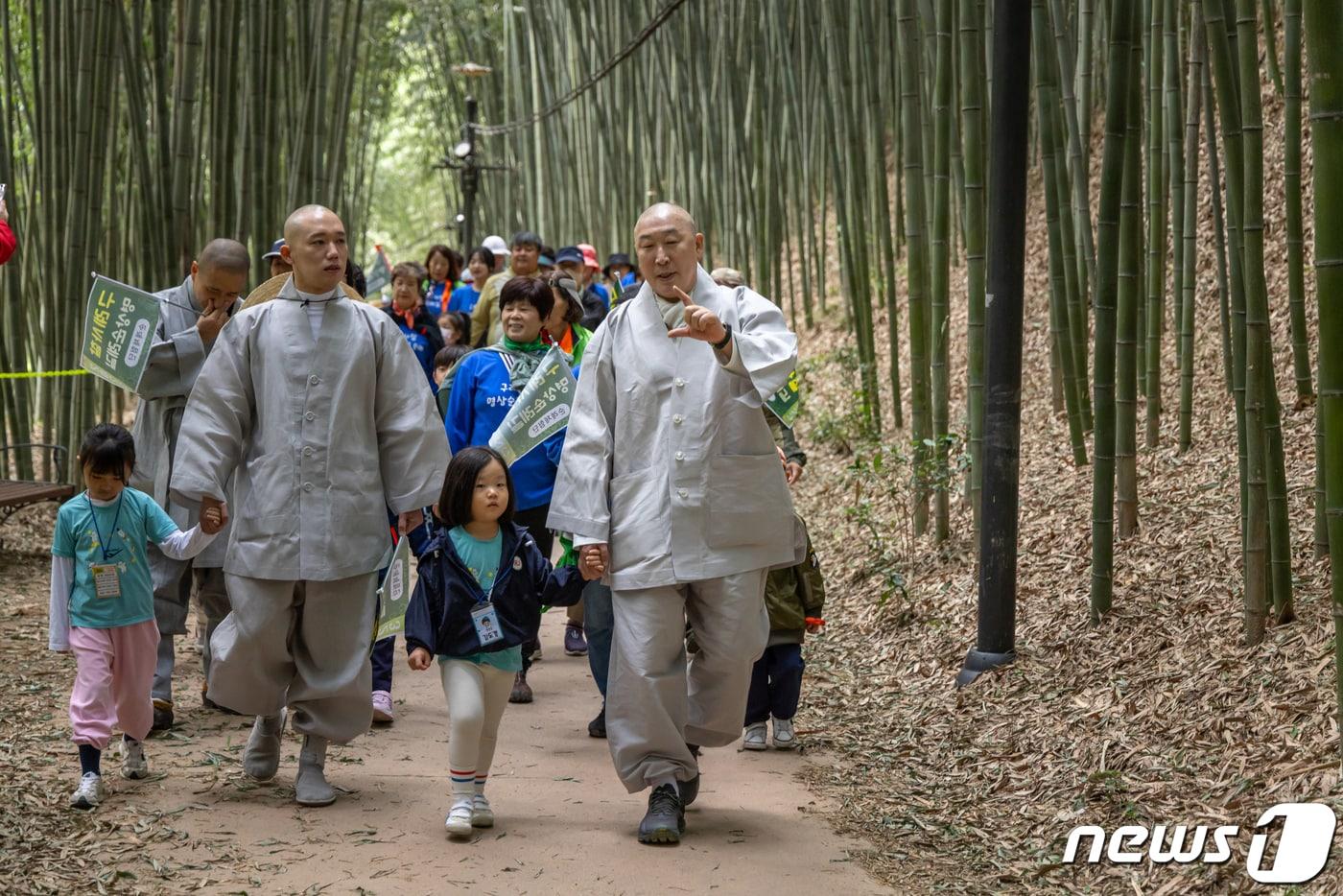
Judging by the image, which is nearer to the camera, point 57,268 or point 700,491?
point 700,491

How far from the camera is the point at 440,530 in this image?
122 inches

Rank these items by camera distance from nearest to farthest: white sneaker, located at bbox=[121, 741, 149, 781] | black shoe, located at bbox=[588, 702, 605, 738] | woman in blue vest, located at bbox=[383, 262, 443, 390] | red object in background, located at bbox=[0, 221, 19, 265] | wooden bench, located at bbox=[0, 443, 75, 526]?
red object in background, located at bbox=[0, 221, 19, 265] < white sneaker, located at bbox=[121, 741, 149, 781] < black shoe, located at bbox=[588, 702, 605, 738] < wooden bench, located at bbox=[0, 443, 75, 526] < woman in blue vest, located at bbox=[383, 262, 443, 390]

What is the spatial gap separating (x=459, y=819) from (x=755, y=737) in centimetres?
109

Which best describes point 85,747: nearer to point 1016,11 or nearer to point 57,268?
point 1016,11

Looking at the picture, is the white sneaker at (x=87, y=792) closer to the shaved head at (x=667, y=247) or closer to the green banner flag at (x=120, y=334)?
the green banner flag at (x=120, y=334)

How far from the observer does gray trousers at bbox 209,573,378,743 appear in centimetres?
307

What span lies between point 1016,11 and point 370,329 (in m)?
2.01

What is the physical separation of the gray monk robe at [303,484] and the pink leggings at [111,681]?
0.21 meters

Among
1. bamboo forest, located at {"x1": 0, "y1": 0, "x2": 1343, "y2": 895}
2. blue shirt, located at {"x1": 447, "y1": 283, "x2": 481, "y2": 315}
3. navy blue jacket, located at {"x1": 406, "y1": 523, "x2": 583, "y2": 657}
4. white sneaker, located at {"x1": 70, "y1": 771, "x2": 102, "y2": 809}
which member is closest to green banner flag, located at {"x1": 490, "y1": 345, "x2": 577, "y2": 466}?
bamboo forest, located at {"x1": 0, "y1": 0, "x2": 1343, "y2": 895}

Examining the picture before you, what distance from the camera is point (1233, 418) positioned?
500 centimetres

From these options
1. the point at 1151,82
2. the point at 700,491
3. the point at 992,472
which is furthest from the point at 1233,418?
the point at 700,491

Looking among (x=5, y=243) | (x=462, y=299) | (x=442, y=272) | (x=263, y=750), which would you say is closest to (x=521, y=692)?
(x=263, y=750)

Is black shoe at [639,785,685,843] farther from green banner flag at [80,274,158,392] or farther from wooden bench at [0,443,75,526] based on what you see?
wooden bench at [0,443,75,526]

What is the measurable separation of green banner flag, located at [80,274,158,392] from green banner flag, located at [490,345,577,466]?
93 cm
